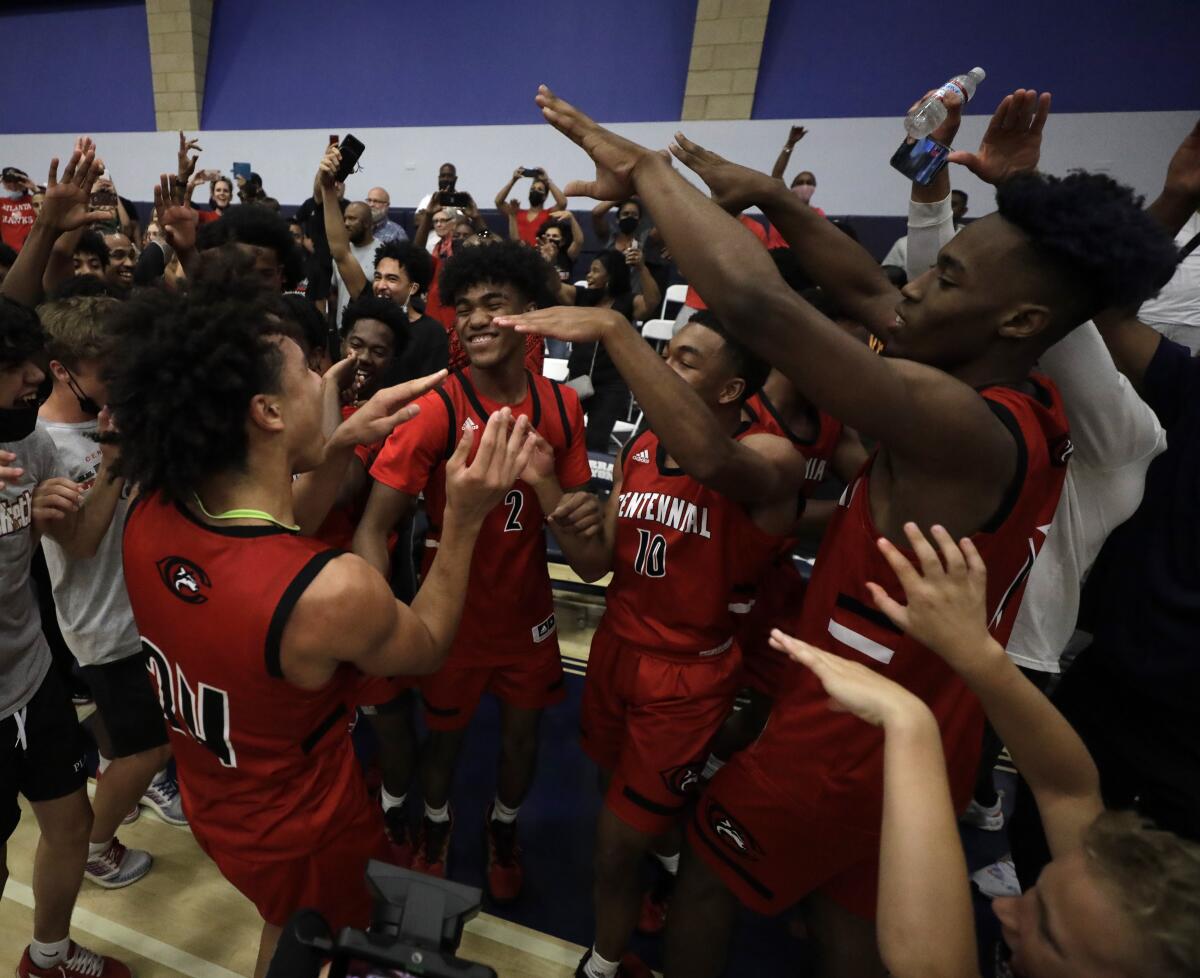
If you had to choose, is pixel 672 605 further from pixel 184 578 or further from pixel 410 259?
pixel 410 259

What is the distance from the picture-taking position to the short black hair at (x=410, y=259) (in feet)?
14.3

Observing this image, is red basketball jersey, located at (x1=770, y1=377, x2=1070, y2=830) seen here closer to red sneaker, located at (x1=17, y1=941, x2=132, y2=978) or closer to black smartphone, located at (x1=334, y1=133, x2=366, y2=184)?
red sneaker, located at (x1=17, y1=941, x2=132, y2=978)

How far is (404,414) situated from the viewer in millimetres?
1733

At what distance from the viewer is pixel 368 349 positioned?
2.99 m

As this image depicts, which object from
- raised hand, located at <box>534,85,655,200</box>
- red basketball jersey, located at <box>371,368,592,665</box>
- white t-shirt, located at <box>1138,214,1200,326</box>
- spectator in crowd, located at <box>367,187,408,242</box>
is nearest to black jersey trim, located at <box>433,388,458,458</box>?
red basketball jersey, located at <box>371,368,592,665</box>

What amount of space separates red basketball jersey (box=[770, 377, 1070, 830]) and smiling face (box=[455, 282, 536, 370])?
120 centimetres

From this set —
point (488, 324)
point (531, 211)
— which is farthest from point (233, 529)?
point (531, 211)

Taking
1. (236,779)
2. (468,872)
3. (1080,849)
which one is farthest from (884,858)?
(468,872)

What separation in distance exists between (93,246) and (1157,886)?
5.01 m

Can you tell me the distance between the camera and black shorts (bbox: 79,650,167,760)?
2322mm

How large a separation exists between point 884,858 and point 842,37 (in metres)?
10.2

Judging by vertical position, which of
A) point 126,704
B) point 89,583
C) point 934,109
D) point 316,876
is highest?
point 934,109

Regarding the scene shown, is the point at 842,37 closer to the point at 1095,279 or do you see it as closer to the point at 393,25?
the point at 393,25

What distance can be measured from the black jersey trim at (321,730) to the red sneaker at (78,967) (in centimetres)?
137
